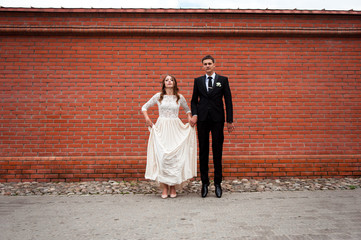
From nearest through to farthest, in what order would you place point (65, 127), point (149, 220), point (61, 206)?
1. point (149, 220)
2. point (61, 206)
3. point (65, 127)

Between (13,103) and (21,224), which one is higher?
(13,103)

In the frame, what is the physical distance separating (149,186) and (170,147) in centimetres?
111

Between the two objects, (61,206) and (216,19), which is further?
(216,19)

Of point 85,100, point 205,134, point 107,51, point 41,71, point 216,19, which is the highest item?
point 216,19

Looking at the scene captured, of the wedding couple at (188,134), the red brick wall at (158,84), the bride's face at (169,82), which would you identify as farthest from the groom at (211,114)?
the red brick wall at (158,84)

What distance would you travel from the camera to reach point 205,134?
4.01m

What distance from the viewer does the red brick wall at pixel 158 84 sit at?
504 cm

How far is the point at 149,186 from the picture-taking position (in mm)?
4594

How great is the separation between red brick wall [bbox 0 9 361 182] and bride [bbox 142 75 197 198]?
1.02m

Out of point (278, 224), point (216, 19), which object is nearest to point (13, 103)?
point (216, 19)

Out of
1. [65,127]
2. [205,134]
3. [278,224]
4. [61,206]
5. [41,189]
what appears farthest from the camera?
[65,127]

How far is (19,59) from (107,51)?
188 centimetres

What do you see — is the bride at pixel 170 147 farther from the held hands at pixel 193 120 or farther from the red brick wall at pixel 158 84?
the red brick wall at pixel 158 84

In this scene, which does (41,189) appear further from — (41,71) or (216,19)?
(216,19)
